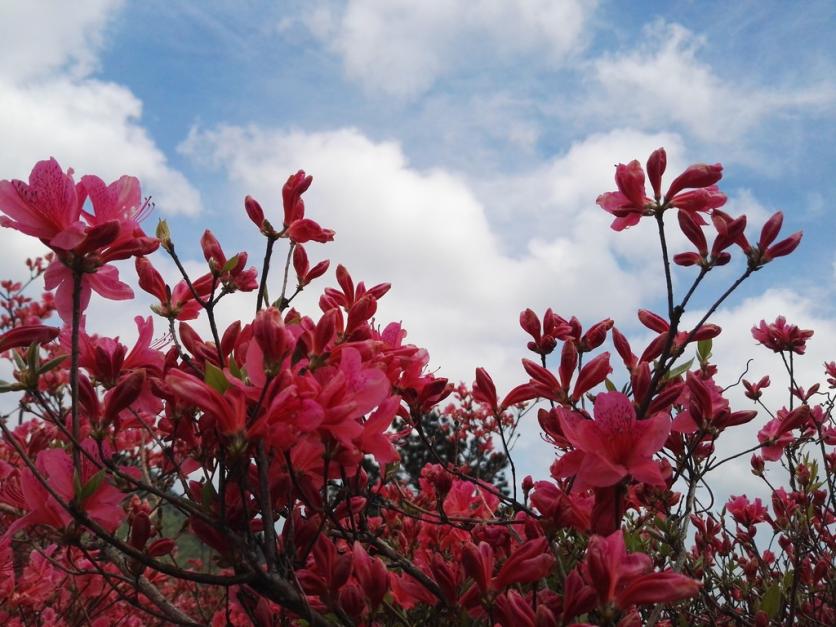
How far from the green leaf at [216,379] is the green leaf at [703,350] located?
150 cm

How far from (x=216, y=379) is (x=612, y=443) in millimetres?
765

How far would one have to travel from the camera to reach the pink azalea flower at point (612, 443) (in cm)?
121

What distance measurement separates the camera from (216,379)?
1130 millimetres

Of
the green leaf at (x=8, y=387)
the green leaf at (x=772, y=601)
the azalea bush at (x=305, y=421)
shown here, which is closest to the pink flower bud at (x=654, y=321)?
the azalea bush at (x=305, y=421)

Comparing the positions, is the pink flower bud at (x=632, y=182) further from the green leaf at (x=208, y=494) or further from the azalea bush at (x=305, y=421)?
the green leaf at (x=208, y=494)

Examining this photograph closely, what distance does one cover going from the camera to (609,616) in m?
1.12

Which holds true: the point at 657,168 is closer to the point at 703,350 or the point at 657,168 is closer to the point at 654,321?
the point at 654,321

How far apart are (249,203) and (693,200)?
46.9 inches

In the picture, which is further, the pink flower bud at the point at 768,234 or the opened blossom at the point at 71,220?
the pink flower bud at the point at 768,234

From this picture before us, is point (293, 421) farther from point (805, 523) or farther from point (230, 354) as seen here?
point (805, 523)

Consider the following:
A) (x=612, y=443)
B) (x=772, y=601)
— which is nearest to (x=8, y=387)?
(x=612, y=443)

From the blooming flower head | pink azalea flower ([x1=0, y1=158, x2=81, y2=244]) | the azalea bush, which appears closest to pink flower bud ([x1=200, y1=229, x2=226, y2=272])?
the azalea bush

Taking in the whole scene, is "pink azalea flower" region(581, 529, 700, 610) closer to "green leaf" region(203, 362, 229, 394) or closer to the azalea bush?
the azalea bush

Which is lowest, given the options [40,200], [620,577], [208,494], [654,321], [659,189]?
[208,494]
